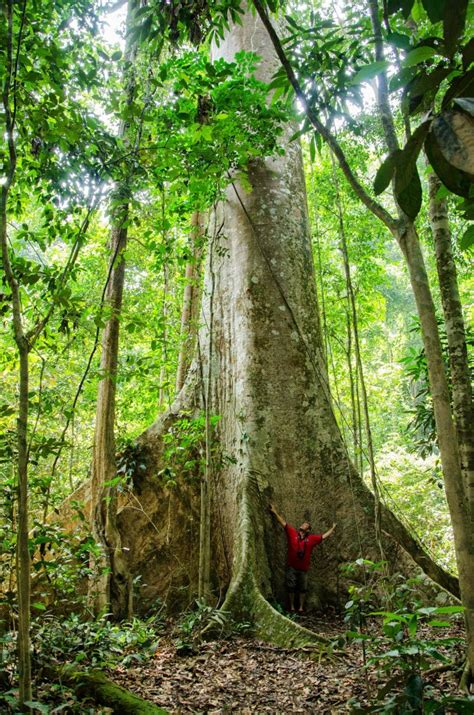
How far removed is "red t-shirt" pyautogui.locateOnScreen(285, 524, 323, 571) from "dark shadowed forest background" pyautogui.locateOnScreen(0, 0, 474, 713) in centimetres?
19

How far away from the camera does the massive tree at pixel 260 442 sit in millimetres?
5254

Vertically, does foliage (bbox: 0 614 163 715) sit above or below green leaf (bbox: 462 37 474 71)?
below

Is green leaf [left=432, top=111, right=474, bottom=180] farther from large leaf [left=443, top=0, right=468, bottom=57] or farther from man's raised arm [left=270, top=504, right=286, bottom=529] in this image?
man's raised arm [left=270, top=504, right=286, bottom=529]

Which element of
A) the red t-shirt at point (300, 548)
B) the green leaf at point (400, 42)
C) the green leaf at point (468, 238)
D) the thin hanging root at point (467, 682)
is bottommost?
the thin hanging root at point (467, 682)

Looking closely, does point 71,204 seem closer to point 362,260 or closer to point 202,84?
point 202,84

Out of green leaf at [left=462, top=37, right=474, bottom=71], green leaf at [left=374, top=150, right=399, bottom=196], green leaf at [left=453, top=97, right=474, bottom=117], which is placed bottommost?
green leaf at [left=453, top=97, right=474, bottom=117]

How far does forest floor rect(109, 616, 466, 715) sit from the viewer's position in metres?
3.00

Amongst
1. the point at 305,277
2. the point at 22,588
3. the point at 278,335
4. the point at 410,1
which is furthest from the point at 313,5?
the point at 22,588

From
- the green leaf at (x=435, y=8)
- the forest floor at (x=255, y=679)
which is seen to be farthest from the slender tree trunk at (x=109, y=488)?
the green leaf at (x=435, y=8)

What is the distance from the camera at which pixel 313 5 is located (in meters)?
8.14

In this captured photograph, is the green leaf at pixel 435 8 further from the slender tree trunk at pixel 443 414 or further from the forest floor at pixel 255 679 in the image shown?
the forest floor at pixel 255 679

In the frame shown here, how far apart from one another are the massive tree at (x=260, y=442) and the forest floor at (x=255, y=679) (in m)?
0.61

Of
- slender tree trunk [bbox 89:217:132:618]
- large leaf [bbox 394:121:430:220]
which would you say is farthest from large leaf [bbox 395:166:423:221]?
slender tree trunk [bbox 89:217:132:618]

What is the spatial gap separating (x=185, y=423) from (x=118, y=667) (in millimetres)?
2420
